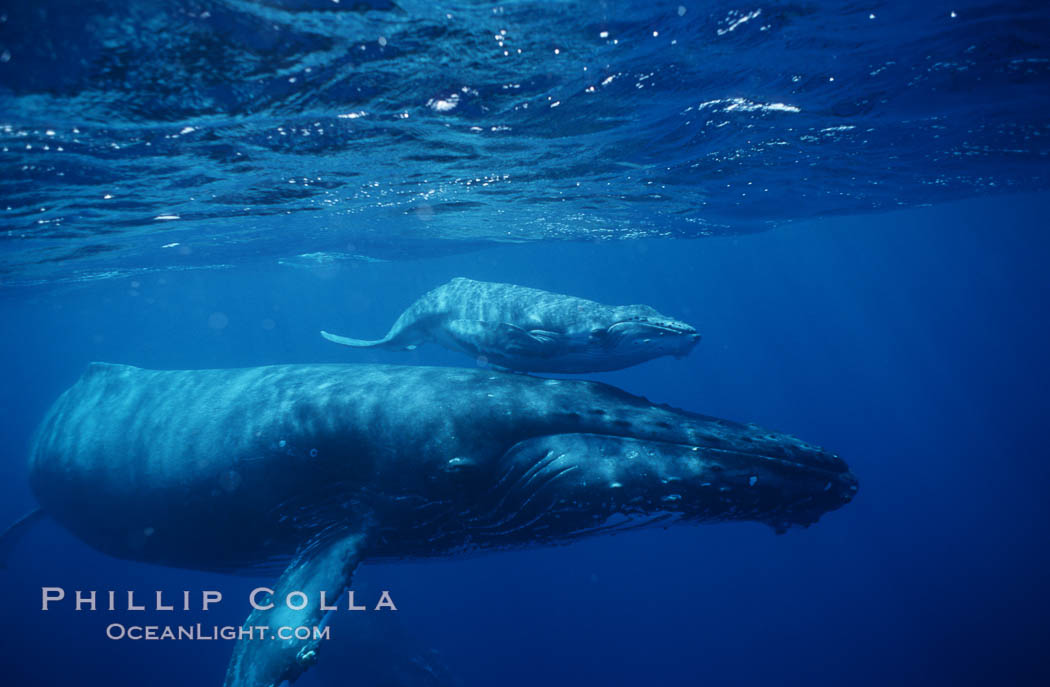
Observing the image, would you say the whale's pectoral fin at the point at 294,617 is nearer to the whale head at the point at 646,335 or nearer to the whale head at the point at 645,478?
the whale head at the point at 645,478

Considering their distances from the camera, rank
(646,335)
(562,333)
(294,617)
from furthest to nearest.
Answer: (562,333), (646,335), (294,617)

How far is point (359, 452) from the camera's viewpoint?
575 cm

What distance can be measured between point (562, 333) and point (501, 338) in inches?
35.8

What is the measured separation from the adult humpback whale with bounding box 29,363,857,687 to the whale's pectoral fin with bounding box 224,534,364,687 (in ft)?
0.06

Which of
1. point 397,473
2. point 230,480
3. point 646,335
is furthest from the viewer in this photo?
point 646,335

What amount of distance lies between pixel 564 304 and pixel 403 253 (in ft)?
103

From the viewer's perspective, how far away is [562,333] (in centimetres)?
802

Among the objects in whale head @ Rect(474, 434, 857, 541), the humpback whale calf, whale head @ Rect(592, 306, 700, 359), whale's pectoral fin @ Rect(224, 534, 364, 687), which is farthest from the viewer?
the humpback whale calf

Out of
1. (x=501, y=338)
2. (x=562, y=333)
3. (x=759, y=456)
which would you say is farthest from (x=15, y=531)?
(x=759, y=456)

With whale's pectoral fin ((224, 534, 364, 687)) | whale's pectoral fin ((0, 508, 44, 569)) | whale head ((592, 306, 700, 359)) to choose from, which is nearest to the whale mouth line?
whale head ((592, 306, 700, 359))

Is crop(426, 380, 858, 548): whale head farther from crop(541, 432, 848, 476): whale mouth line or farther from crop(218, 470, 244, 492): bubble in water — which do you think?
crop(218, 470, 244, 492): bubble in water

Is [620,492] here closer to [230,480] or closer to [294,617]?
[294,617]

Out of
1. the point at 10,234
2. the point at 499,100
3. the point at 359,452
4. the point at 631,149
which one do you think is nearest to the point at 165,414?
the point at 359,452

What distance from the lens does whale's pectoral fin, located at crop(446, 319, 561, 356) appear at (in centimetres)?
769
